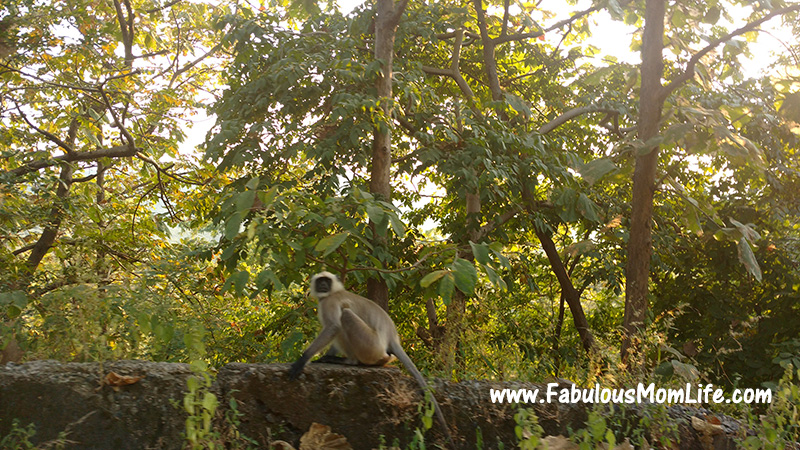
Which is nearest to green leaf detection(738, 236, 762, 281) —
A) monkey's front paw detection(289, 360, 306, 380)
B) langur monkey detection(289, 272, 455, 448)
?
langur monkey detection(289, 272, 455, 448)

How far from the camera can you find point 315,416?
2.91 metres

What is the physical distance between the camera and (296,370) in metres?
2.97

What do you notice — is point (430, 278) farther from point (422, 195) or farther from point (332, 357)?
point (422, 195)

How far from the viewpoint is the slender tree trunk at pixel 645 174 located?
4.56 meters

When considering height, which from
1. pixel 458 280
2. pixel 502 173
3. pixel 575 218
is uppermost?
pixel 502 173

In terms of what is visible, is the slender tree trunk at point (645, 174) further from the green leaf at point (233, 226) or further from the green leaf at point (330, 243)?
the green leaf at point (233, 226)

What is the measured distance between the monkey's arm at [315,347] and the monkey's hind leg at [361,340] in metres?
0.08

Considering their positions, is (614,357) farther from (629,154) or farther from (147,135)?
(147,135)

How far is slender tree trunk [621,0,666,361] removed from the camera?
4562 mm

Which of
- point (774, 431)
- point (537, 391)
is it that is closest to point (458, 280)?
point (537, 391)

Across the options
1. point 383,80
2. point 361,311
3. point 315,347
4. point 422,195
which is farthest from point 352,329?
point 422,195

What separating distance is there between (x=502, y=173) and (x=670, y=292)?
340cm

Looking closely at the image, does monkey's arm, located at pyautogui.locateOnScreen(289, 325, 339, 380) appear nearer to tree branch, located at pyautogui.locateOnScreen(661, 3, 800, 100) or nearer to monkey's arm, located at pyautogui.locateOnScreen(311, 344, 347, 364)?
monkey's arm, located at pyautogui.locateOnScreen(311, 344, 347, 364)

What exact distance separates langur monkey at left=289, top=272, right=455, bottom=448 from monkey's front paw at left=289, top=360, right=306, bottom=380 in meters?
0.41
